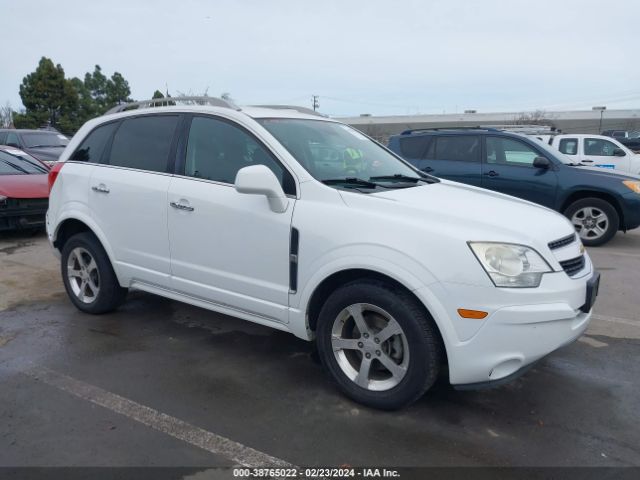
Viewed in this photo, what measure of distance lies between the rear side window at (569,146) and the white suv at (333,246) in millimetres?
11224

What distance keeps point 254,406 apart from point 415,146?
6923 millimetres

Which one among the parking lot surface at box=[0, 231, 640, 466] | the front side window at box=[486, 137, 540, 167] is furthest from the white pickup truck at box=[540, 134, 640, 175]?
the parking lot surface at box=[0, 231, 640, 466]

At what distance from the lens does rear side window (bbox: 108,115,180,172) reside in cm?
A: 426

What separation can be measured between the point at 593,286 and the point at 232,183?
2.50m

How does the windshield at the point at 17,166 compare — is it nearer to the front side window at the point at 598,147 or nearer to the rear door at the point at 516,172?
the rear door at the point at 516,172

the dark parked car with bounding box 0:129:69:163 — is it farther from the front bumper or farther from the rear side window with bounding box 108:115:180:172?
the front bumper

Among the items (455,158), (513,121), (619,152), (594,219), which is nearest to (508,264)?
(594,219)

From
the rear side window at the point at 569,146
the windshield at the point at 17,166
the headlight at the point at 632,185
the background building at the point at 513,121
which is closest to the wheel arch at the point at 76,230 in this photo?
the windshield at the point at 17,166

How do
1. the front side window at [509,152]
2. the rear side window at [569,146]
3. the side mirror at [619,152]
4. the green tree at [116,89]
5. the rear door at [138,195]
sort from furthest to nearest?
the green tree at [116,89], the rear side window at [569,146], the side mirror at [619,152], the front side window at [509,152], the rear door at [138,195]

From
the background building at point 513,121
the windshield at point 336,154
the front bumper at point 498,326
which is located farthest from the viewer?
the background building at point 513,121

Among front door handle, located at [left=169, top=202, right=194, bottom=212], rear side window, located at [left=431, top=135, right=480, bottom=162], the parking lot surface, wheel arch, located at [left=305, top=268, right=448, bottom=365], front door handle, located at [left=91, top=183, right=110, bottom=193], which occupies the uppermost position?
rear side window, located at [left=431, top=135, right=480, bottom=162]

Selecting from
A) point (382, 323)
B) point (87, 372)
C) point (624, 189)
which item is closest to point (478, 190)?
point (382, 323)

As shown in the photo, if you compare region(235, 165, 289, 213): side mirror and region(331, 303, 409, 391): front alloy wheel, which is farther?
region(235, 165, 289, 213): side mirror

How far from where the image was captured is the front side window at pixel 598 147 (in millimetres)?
13789
